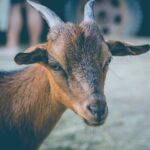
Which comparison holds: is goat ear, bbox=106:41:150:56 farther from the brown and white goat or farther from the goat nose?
the goat nose

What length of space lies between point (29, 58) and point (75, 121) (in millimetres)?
3827

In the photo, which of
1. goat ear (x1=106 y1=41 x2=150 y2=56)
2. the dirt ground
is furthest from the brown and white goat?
the dirt ground

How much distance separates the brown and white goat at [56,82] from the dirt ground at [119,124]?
1427mm

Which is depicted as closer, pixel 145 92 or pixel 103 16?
pixel 145 92

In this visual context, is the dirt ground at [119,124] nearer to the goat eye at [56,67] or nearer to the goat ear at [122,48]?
the goat ear at [122,48]

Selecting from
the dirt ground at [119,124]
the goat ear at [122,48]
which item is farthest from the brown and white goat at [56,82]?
the dirt ground at [119,124]

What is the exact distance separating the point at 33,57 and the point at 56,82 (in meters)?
0.29

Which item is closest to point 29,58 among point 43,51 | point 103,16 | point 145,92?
point 43,51

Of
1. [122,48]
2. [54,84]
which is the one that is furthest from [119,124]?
[54,84]

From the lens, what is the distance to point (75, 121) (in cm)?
946

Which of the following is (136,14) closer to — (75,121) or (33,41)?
(33,41)

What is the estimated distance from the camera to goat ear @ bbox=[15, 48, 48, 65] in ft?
18.7

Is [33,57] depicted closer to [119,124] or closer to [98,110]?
[98,110]

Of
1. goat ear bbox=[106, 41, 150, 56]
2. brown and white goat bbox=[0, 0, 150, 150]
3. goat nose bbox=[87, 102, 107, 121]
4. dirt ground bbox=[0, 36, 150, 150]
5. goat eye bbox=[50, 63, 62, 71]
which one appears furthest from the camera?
dirt ground bbox=[0, 36, 150, 150]
